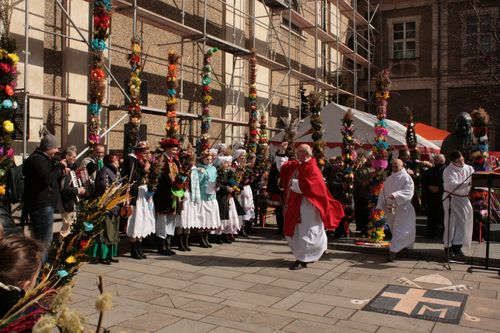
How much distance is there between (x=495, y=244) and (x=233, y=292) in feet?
21.0

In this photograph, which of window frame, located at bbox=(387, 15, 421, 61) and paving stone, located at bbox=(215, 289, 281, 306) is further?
window frame, located at bbox=(387, 15, 421, 61)

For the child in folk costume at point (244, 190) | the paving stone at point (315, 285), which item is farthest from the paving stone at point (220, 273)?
the child in folk costume at point (244, 190)

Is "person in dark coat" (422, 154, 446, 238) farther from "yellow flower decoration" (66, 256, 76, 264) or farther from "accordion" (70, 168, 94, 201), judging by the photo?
"yellow flower decoration" (66, 256, 76, 264)

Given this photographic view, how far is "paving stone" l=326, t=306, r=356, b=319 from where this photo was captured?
538 cm

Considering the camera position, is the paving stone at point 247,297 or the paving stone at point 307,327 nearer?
the paving stone at point 307,327

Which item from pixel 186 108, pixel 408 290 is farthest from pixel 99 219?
pixel 186 108

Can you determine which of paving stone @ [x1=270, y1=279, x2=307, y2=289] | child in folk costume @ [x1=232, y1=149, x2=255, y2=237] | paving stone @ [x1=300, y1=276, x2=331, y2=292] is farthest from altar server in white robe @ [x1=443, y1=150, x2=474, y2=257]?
child in folk costume @ [x1=232, y1=149, x2=255, y2=237]

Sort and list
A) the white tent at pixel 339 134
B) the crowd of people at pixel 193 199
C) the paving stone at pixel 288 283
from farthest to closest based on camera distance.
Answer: the white tent at pixel 339 134 → the crowd of people at pixel 193 199 → the paving stone at pixel 288 283

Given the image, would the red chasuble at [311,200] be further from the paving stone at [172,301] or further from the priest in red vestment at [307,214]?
the paving stone at [172,301]

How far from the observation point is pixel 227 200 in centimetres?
969

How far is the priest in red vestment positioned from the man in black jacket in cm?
351

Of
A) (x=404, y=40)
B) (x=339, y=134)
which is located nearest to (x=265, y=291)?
(x=339, y=134)

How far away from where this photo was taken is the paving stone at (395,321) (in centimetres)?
505

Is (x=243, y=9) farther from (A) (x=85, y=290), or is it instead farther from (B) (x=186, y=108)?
(A) (x=85, y=290)
